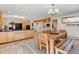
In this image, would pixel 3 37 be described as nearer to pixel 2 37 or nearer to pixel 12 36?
pixel 2 37

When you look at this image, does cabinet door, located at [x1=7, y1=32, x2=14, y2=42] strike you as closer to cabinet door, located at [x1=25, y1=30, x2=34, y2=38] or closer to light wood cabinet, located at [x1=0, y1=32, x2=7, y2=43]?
light wood cabinet, located at [x1=0, y1=32, x2=7, y2=43]

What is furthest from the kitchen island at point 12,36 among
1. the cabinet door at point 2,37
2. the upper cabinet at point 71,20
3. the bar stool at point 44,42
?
the upper cabinet at point 71,20

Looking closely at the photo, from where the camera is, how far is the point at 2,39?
5613mm

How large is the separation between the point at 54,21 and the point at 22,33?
131 inches

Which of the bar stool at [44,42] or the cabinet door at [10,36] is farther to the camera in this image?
the cabinet door at [10,36]

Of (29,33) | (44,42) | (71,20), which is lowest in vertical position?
(44,42)

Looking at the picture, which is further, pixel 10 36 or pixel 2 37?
pixel 10 36

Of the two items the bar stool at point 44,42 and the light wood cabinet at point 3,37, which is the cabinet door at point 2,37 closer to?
the light wood cabinet at point 3,37

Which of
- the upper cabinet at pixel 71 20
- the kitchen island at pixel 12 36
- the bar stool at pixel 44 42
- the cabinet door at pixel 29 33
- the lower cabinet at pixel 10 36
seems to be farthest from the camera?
the cabinet door at pixel 29 33

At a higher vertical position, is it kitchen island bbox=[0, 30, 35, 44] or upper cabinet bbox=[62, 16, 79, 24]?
upper cabinet bbox=[62, 16, 79, 24]

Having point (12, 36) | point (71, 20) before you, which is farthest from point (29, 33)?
point (71, 20)

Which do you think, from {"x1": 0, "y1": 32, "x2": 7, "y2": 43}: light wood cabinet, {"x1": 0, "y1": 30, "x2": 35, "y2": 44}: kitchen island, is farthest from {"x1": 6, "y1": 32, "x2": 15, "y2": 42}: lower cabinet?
{"x1": 0, "y1": 32, "x2": 7, "y2": 43}: light wood cabinet
